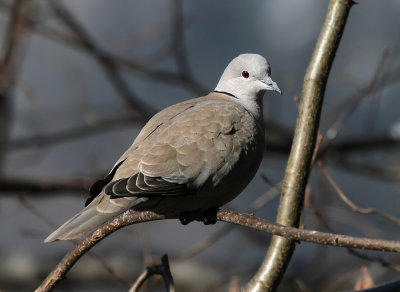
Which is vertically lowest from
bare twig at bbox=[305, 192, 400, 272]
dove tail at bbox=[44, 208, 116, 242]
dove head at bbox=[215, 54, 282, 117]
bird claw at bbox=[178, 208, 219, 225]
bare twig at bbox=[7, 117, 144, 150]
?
bare twig at bbox=[7, 117, 144, 150]

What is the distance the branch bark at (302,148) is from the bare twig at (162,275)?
10.3 inches

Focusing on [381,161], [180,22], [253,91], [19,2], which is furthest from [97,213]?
[381,161]

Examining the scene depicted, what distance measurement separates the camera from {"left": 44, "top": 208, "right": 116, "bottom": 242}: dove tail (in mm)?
1749

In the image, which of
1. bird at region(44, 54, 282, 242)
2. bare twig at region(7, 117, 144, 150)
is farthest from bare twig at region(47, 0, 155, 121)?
bird at region(44, 54, 282, 242)

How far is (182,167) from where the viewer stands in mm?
1930

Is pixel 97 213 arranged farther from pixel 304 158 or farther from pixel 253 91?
pixel 253 91

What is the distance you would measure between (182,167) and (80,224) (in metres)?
0.35

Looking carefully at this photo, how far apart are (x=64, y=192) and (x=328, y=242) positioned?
130 inches

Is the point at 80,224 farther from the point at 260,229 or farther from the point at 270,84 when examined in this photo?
the point at 270,84

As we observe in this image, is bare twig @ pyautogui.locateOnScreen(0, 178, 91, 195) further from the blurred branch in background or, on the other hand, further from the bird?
the bird

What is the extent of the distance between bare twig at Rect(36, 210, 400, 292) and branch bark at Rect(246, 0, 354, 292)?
1.10 feet

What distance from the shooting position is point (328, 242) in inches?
53.8

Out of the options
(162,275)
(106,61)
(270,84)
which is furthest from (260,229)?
(106,61)

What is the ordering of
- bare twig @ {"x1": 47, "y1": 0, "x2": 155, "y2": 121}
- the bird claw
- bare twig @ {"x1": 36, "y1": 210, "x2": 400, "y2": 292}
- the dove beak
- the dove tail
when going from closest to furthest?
bare twig @ {"x1": 36, "y1": 210, "x2": 400, "y2": 292}
the dove tail
the bird claw
the dove beak
bare twig @ {"x1": 47, "y1": 0, "x2": 155, "y2": 121}
